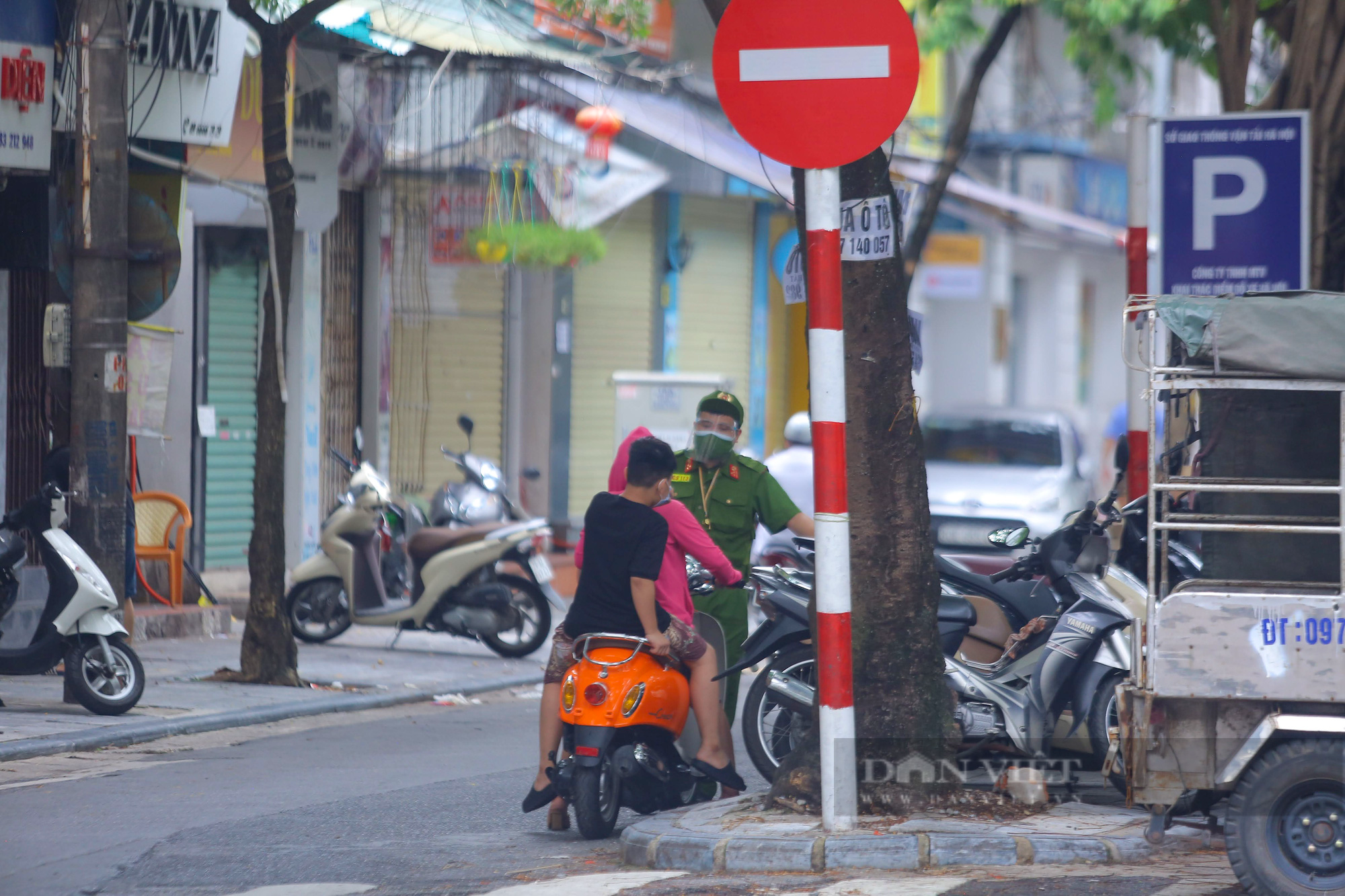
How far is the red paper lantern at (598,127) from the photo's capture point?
15.8 meters

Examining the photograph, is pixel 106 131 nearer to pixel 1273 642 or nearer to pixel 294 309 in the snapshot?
pixel 294 309

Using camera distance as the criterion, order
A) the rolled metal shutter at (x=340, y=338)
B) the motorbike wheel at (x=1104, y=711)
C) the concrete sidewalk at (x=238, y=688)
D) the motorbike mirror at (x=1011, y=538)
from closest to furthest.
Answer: the motorbike wheel at (x=1104, y=711) < the motorbike mirror at (x=1011, y=538) < the concrete sidewalk at (x=238, y=688) < the rolled metal shutter at (x=340, y=338)

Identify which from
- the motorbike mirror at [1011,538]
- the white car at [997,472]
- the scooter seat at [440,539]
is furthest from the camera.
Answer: the white car at [997,472]

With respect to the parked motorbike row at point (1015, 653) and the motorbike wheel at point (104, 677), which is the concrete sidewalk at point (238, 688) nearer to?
the motorbike wheel at point (104, 677)

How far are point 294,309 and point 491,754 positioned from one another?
7257 millimetres

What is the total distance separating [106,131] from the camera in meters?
9.25

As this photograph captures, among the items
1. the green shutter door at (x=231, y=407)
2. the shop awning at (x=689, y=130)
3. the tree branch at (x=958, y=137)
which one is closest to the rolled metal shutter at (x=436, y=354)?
the green shutter door at (x=231, y=407)

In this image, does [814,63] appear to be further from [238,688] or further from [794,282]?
[238,688]

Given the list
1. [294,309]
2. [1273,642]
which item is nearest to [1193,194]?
[1273,642]

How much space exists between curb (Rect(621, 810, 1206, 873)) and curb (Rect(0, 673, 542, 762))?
3457mm

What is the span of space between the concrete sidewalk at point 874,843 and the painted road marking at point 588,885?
0.13m

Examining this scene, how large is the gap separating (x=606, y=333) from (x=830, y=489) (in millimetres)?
13085

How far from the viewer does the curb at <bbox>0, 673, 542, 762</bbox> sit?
7871mm

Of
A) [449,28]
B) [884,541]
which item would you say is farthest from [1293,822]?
[449,28]
